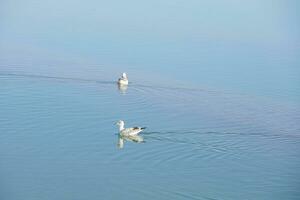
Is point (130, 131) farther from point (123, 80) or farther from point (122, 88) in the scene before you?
point (123, 80)

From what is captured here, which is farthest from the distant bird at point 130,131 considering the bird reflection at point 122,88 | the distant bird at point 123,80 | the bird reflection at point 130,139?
the distant bird at point 123,80

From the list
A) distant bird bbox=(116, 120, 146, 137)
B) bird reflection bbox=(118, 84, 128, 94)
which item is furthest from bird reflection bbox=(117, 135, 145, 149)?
bird reflection bbox=(118, 84, 128, 94)

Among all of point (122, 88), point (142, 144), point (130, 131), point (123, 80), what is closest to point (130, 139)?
point (130, 131)

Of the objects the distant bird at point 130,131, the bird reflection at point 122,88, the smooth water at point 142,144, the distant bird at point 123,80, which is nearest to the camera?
the smooth water at point 142,144

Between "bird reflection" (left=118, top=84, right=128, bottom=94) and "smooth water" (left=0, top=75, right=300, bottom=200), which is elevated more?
"bird reflection" (left=118, top=84, right=128, bottom=94)

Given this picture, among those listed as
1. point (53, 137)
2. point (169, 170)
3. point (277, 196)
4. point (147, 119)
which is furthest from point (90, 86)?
point (277, 196)

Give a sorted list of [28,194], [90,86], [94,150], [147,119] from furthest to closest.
Answer: [90,86] → [147,119] → [94,150] → [28,194]

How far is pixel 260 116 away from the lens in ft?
67.2

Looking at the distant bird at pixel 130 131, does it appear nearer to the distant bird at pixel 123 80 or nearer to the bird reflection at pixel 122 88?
the bird reflection at pixel 122 88

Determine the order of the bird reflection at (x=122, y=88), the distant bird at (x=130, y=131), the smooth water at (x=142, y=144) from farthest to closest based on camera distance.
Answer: the bird reflection at (x=122, y=88), the distant bird at (x=130, y=131), the smooth water at (x=142, y=144)

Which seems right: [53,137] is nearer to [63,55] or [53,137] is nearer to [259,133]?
[259,133]

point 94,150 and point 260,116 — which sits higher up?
point 260,116

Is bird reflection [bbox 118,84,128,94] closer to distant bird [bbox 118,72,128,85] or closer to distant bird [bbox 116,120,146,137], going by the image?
distant bird [bbox 118,72,128,85]

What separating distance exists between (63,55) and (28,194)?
1107cm
